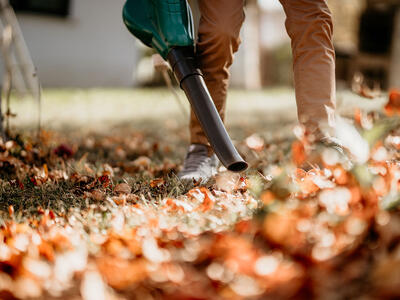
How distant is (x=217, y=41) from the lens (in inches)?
66.6

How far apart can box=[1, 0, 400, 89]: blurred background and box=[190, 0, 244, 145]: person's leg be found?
18.4 feet

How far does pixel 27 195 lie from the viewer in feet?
5.04

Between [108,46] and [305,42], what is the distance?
6162 mm

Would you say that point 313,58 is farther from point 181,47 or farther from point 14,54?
point 14,54

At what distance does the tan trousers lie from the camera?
5.10ft

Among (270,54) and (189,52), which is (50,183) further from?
(270,54)

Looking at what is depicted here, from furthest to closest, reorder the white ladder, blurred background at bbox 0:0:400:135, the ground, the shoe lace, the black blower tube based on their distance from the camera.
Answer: blurred background at bbox 0:0:400:135, the white ladder, the shoe lace, the black blower tube, the ground

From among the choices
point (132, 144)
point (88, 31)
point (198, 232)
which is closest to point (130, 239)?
point (198, 232)

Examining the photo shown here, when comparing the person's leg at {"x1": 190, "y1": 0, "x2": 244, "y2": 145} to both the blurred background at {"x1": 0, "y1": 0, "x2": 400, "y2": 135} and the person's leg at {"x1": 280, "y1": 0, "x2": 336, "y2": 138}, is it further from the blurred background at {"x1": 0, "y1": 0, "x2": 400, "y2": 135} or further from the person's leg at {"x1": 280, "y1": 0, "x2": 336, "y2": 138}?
the blurred background at {"x1": 0, "y1": 0, "x2": 400, "y2": 135}

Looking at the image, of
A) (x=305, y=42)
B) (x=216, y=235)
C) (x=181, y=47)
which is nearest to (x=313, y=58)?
(x=305, y=42)

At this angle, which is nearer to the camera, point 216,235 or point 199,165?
point 216,235

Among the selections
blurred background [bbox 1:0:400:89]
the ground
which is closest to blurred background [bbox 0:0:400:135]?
blurred background [bbox 1:0:400:89]

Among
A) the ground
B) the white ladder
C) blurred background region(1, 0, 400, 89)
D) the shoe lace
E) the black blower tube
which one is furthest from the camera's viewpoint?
blurred background region(1, 0, 400, 89)

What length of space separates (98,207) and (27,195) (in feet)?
1.14
